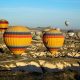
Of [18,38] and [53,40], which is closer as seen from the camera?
[18,38]

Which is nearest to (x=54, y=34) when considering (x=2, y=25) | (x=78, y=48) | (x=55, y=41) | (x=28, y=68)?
(x=55, y=41)

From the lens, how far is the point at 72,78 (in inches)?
1767

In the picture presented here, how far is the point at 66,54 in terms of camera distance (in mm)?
→ 91500

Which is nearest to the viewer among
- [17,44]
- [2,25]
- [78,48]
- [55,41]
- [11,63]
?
[11,63]

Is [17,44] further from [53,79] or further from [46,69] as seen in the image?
[53,79]

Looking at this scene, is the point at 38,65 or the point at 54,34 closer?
the point at 38,65

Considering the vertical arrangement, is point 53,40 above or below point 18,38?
below

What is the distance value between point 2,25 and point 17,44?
52917 millimetres

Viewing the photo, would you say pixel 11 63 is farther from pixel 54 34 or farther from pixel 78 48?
pixel 78 48

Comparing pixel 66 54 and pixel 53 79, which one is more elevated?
pixel 53 79

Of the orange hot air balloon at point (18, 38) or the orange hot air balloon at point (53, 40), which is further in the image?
the orange hot air balloon at point (53, 40)

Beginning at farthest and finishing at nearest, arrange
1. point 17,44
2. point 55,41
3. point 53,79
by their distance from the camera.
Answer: point 55,41, point 17,44, point 53,79

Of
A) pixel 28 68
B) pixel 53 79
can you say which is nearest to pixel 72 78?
pixel 53 79

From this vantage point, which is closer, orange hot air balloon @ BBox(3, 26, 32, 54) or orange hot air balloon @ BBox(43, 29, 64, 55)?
orange hot air balloon @ BBox(3, 26, 32, 54)
